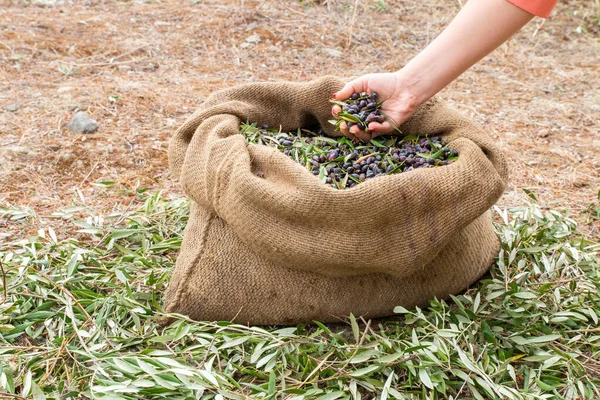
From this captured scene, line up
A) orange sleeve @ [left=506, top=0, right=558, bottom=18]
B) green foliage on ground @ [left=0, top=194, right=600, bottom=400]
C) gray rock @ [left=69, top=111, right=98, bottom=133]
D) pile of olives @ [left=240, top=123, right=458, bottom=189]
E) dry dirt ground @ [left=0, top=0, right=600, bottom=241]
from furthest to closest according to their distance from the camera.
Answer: gray rock @ [left=69, top=111, right=98, bottom=133] < dry dirt ground @ [left=0, top=0, right=600, bottom=241] < pile of olives @ [left=240, top=123, right=458, bottom=189] < orange sleeve @ [left=506, top=0, right=558, bottom=18] < green foliage on ground @ [left=0, top=194, right=600, bottom=400]

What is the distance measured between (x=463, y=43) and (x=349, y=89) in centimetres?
39

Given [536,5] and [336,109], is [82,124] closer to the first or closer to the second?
[336,109]

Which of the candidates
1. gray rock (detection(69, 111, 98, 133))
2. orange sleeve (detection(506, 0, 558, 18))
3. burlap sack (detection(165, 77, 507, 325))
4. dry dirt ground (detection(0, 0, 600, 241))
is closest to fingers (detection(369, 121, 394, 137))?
burlap sack (detection(165, 77, 507, 325))

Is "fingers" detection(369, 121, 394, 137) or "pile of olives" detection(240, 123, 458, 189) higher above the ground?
"fingers" detection(369, 121, 394, 137)

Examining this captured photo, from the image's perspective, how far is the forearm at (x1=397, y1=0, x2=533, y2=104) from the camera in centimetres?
170

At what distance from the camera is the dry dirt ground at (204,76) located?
2.71 m

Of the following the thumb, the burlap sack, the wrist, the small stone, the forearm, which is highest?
the forearm

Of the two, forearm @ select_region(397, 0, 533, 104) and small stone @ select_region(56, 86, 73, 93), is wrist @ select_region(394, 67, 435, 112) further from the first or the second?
small stone @ select_region(56, 86, 73, 93)

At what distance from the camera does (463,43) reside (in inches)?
69.7

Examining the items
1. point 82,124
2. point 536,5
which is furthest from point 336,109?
point 82,124

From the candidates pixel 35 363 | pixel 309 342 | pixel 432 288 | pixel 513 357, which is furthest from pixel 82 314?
pixel 513 357

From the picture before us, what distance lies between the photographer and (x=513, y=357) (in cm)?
159

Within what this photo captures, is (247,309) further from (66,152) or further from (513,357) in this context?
(66,152)

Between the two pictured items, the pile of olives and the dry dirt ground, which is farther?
the dry dirt ground
